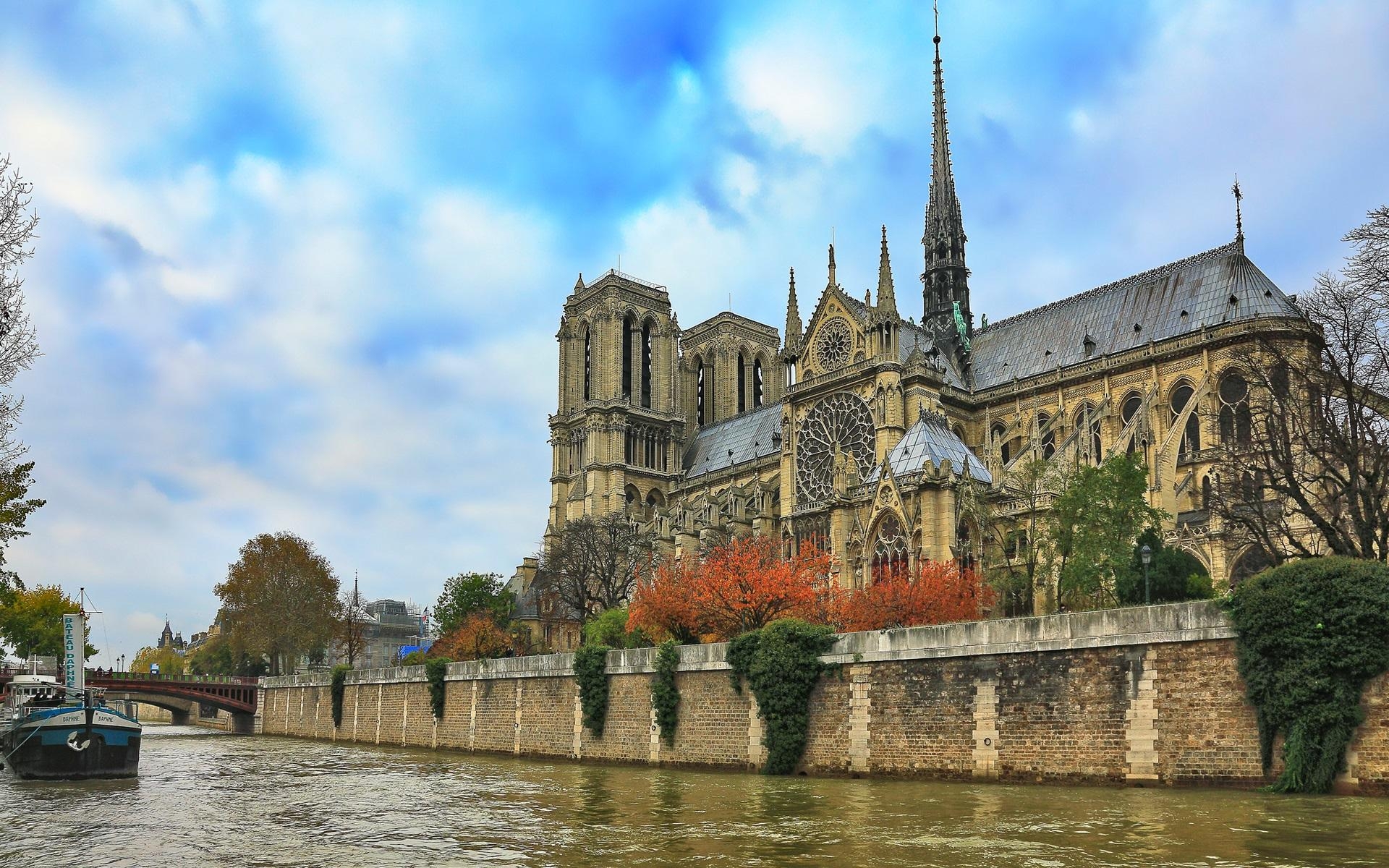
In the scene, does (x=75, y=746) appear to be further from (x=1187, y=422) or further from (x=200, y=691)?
(x=200, y=691)

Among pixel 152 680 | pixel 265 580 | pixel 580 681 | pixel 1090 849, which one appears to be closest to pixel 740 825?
pixel 1090 849

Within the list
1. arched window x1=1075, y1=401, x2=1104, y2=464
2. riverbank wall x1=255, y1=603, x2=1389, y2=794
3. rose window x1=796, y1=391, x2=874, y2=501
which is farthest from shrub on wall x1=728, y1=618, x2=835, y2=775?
rose window x1=796, y1=391, x2=874, y2=501

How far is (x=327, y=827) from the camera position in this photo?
71.8ft

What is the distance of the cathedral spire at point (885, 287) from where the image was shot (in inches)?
2379

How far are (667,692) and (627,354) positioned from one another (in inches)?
2295

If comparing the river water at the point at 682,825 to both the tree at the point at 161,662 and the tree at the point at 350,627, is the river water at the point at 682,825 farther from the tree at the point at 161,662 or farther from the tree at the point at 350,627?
the tree at the point at 161,662

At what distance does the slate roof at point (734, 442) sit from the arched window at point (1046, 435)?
20.3m

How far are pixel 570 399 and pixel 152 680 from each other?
3330cm

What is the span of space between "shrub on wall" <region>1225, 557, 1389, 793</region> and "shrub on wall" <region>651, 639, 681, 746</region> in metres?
16.3

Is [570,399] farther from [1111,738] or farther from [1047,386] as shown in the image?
[1111,738]

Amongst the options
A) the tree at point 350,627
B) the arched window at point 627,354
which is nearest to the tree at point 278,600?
the tree at point 350,627

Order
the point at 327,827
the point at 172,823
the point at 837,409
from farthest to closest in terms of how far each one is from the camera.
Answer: the point at 837,409 < the point at 172,823 < the point at 327,827

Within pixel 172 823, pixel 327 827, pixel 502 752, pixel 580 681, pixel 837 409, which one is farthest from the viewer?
pixel 837 409

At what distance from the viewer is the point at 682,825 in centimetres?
2070
